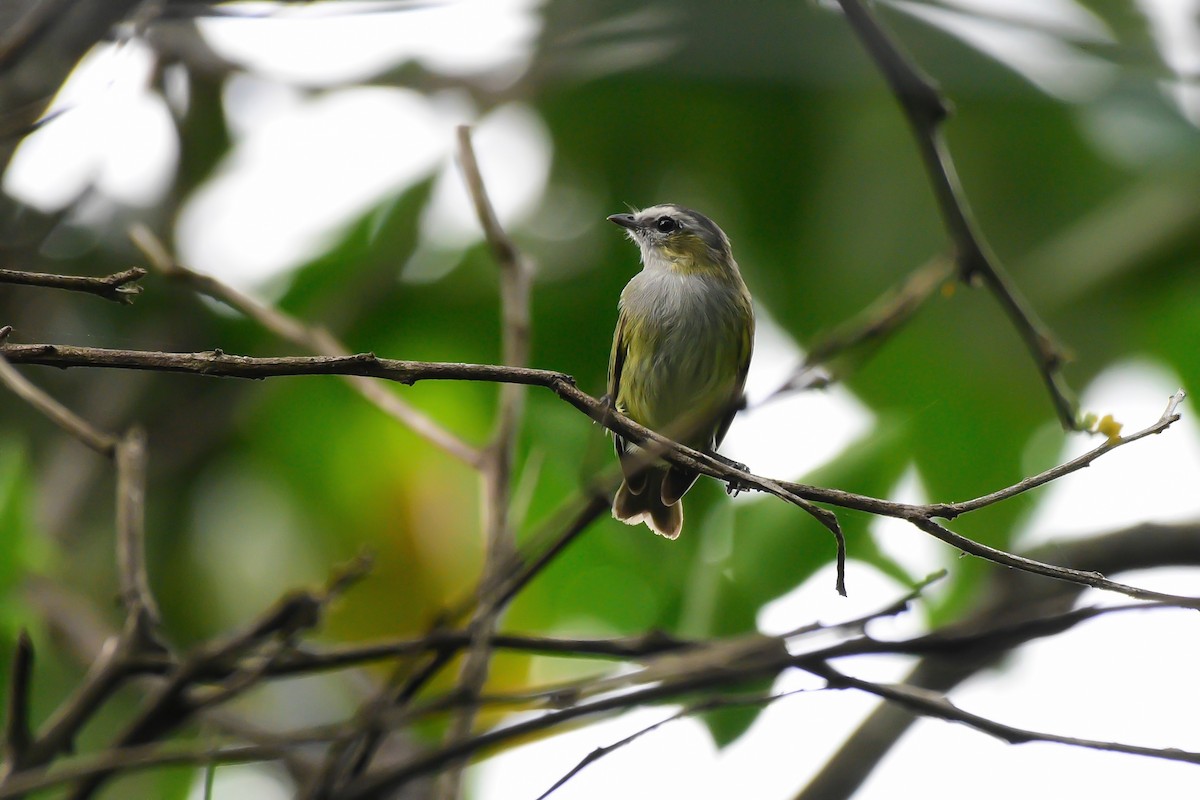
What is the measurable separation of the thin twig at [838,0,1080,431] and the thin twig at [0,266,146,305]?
3.88 ft

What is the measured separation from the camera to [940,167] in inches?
88.9

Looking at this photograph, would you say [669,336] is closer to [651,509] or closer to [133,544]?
[651,509]

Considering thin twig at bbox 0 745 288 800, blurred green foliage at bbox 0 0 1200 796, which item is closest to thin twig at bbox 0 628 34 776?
thin twig at bbox 0 745 288 800

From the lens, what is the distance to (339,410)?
11.7ft

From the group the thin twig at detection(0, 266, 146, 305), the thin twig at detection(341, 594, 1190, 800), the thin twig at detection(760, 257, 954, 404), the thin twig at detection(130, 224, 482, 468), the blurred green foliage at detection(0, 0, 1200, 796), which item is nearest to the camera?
the thin twig at detection(0, 266, 146, 305)

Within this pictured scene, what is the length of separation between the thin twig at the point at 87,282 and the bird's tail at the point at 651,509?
6.39ft

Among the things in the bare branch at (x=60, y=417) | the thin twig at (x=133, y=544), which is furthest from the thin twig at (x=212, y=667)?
the bare branch at (x=60, y=417)

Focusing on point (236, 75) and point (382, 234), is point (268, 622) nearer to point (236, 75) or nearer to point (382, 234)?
point (382, 234)

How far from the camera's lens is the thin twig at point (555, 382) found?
1.32m

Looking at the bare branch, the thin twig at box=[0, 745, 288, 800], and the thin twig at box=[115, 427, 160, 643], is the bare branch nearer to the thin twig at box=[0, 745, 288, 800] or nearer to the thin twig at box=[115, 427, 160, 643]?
the thin twig at box=[115, 427, 160, 643]

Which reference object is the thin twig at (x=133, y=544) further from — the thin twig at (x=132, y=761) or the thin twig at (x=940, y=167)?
the thin twig at (x=940, y=167)

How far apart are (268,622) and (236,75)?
2.34 m

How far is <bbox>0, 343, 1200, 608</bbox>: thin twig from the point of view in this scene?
4.33 ft

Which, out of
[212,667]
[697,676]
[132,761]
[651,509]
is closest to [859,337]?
[697,676]
